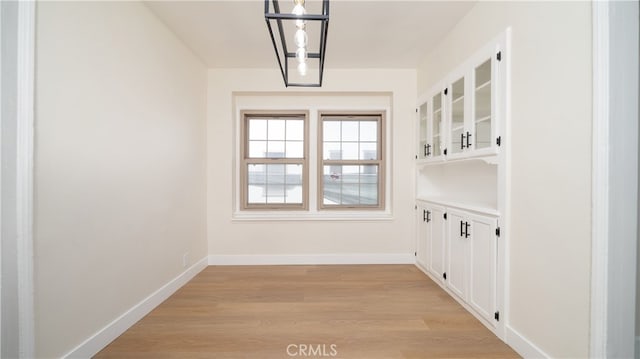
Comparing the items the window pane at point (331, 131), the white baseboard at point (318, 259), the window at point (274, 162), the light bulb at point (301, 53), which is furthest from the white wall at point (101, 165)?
the window pane at point (331, 131)

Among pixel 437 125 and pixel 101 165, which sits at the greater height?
pixel 437 125

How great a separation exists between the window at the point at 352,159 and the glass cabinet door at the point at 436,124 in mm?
895

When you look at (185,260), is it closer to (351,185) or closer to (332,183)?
(332,183)

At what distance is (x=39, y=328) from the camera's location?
1336mm

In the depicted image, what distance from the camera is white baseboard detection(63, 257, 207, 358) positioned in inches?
62.7

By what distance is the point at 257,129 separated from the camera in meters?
3.63

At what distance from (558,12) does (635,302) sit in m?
1.60

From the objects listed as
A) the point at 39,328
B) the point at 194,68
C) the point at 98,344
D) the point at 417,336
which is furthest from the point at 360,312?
the point at 194,68

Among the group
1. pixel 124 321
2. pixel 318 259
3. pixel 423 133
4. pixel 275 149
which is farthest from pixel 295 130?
pixel 124 321

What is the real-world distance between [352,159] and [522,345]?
102 inches

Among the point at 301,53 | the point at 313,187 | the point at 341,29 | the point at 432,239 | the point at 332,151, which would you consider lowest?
the point at 432,239

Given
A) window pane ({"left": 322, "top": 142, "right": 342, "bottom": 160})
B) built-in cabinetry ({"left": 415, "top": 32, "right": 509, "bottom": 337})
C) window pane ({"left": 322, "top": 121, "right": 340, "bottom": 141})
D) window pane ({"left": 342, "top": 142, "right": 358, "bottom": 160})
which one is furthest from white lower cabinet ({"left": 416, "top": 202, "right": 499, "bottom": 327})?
window pane ({"left": 322, "top": 121, "right": 340, "bottom": 141})

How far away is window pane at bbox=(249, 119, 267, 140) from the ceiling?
30.4 inches

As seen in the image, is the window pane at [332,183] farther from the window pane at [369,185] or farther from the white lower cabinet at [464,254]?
the white lower cabinet at [464,254]
